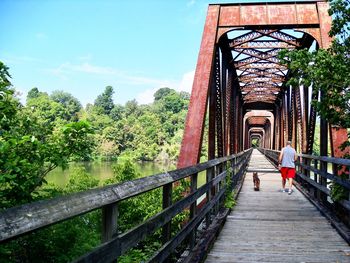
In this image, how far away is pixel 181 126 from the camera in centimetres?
8956

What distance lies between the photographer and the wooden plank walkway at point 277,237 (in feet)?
13.7

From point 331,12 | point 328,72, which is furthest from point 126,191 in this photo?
point 331,12

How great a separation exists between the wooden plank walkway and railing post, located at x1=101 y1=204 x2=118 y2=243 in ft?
7.67

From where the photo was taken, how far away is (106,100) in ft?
516

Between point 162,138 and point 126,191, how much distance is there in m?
72.1

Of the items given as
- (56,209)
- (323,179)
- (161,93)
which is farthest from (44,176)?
(161,93)

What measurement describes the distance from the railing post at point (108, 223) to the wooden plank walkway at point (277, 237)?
7.67 feet

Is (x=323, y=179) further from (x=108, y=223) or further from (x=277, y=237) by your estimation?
(x=108, y=223)

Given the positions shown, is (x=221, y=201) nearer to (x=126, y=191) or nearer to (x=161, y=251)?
(x=161, y=251)

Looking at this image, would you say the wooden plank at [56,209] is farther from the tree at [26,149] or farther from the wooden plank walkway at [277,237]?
the tree at [26,149]

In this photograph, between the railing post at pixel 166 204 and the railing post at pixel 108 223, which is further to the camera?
Answer: the railing post at pixel 166 204

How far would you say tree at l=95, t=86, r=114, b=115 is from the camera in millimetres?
156000

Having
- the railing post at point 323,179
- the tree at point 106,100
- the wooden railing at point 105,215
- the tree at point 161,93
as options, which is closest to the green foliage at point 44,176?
the wooden railing at point 105,215

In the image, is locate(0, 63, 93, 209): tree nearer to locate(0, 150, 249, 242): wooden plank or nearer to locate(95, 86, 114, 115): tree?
locate(0, 150, 249, 242): wooden plank
